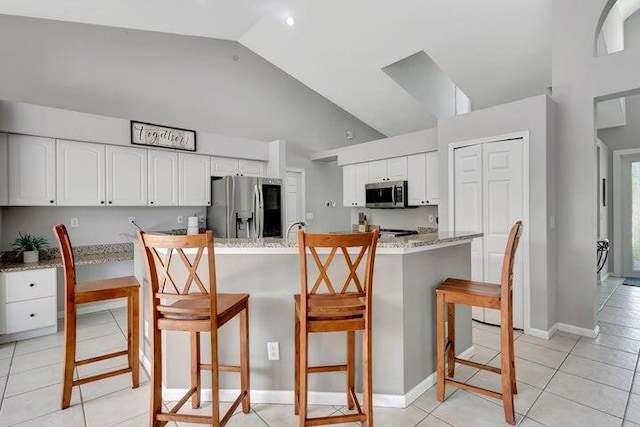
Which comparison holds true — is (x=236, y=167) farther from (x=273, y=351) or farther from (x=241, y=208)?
(x=273, y=351)

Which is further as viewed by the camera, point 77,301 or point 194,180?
point 194,180

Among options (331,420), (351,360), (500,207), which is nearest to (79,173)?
(351,360)

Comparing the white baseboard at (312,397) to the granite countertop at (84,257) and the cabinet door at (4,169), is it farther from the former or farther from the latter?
the cabinet door at (4,169)

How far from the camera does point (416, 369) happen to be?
2.06m

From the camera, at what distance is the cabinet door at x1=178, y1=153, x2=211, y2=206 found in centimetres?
430

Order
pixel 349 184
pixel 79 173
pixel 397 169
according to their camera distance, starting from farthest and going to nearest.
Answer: pixel 349 184 < pixel 397 169 < pixel 79 173

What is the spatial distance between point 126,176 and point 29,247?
1192 millimetres

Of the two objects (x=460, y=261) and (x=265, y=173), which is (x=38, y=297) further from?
(x=460, y=261)

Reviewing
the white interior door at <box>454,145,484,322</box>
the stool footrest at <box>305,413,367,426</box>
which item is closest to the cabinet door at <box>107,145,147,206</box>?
the stool footrest at <box>305,413,367,426</box>

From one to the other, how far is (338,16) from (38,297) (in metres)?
4.49

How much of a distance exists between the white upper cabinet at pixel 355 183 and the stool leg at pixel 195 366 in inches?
154

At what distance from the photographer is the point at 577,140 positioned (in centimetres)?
298

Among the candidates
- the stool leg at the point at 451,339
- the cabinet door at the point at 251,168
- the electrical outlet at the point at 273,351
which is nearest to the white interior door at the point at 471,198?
the stool leg at the point at 451,339

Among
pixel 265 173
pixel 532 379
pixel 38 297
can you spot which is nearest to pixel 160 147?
pixel 265 173
